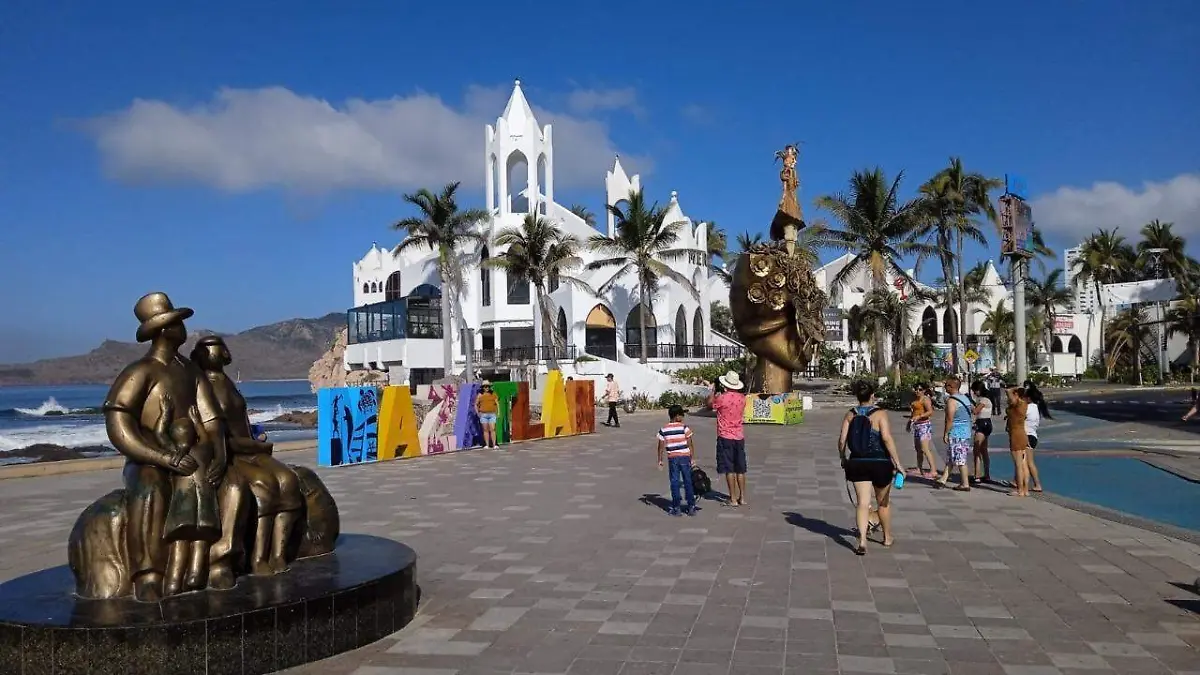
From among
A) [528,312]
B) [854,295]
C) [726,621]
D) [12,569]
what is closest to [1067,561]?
[726,621]

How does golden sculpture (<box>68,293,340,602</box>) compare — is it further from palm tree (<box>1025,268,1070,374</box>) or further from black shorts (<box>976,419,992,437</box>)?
palm tree (<box>1025,268,1070,374</box>)

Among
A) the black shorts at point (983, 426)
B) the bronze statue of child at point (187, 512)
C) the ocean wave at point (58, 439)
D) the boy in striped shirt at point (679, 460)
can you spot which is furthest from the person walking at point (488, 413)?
the ocean wave at point (58, 439)

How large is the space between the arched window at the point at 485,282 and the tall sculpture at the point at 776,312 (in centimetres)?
2579

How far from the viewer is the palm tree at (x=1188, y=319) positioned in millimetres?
54156

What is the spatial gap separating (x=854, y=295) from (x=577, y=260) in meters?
39.3

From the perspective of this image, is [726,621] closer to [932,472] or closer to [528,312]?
[932,472]

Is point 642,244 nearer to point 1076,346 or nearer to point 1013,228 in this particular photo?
point 1013,228

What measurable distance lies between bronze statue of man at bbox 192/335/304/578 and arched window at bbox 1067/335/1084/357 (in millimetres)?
76036

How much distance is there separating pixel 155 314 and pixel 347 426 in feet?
40.5

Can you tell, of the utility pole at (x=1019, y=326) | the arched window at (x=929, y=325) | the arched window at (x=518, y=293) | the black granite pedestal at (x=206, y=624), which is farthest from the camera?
the arched window at (x=929, y=325)

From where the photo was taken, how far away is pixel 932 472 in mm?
13594

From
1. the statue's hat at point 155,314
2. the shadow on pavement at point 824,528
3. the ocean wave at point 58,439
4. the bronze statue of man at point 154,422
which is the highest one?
the statue's hat at point 155,314

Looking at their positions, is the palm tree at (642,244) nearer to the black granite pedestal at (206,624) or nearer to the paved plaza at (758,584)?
the paved plaza at (758,584)

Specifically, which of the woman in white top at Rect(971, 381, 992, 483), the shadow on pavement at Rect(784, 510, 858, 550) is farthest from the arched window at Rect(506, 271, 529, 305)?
the shadow on pavement at Rect(784, 510, 858, 550)
